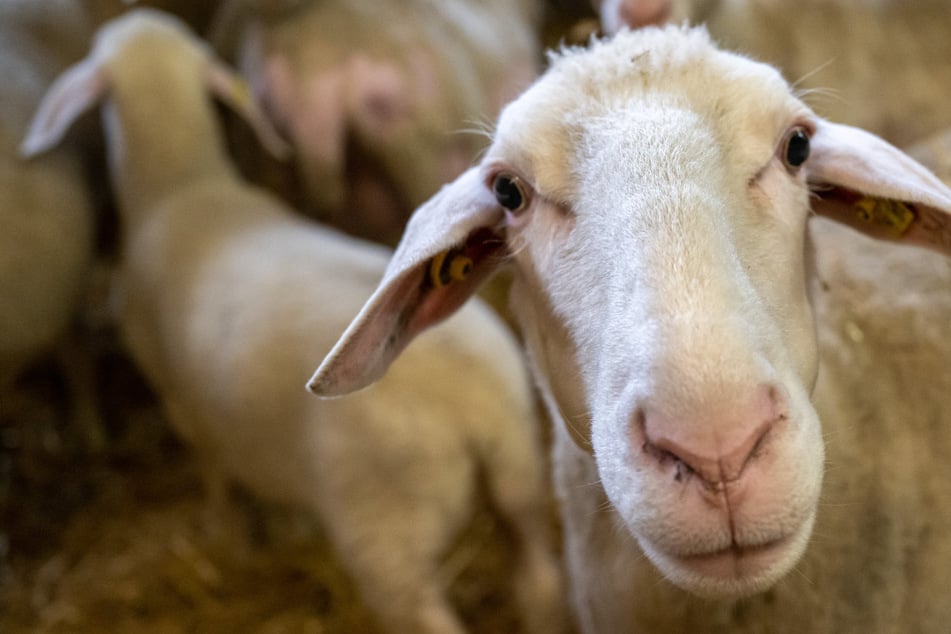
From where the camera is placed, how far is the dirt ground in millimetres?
2916

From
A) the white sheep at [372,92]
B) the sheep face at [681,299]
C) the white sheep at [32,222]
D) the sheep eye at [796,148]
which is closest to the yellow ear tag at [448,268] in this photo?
the sheep face at [681,299]

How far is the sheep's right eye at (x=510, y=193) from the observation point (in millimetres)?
1533

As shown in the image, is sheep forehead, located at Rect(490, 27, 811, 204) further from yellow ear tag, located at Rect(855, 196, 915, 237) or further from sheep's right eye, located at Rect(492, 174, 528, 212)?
yellow ear tag, located at Rect(855, 196, 915, 237)

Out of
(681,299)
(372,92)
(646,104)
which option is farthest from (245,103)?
(681,299)

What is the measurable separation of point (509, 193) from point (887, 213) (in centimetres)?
65

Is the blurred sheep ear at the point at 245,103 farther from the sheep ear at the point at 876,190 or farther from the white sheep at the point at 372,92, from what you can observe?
the sheep ear at the point at 876,190

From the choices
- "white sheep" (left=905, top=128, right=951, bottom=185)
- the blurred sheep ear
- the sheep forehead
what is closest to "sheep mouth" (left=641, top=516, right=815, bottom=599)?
the sheep forehead

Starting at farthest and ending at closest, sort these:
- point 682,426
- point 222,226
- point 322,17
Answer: point 322,17 → point 222,226 → point 682,426

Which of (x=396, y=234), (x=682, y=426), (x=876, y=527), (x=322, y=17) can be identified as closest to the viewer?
(x=682, y=426)

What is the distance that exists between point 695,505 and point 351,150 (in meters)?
2.44

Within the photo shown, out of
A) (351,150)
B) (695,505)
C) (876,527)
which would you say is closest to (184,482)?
(351,150)

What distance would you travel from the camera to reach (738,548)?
1.12 metres

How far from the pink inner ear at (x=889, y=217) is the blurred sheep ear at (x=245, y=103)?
204 centimetres

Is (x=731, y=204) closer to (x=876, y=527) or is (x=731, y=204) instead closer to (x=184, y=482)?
(x=876, y=527)
